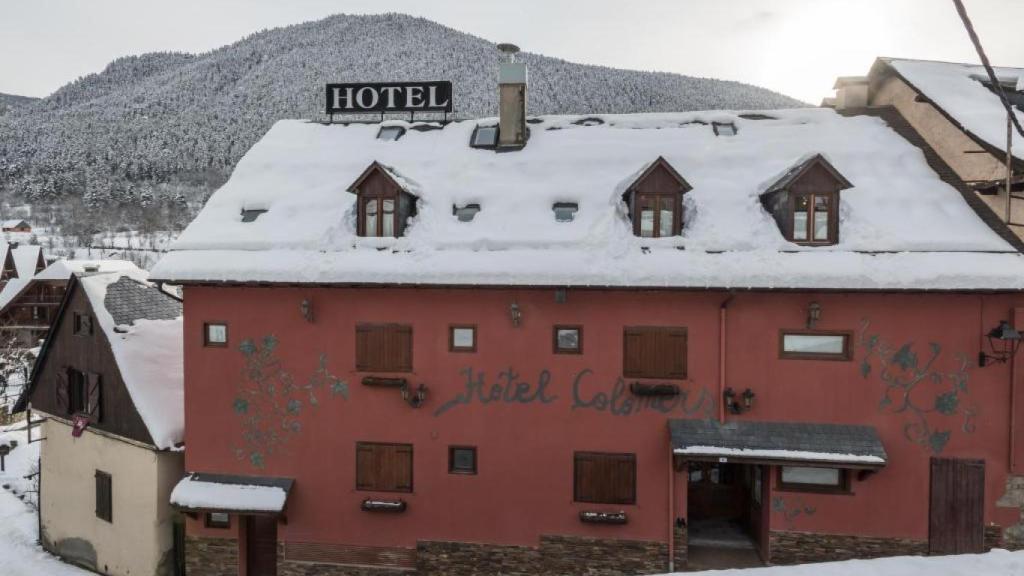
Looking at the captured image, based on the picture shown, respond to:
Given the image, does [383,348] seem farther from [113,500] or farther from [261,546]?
[113,500]

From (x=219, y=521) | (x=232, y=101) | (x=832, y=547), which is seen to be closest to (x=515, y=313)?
(x=832, y=547)

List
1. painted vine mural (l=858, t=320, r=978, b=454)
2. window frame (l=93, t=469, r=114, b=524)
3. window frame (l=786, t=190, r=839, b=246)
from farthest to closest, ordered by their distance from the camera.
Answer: window frame (l=93, t=469, r=114, b=524) < window frame (l=786, t=190, r=839, b=246) < painted vine mural (l=858, t=320, r=978, b=454)

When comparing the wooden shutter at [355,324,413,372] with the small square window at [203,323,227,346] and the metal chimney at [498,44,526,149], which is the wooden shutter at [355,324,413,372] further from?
the metal chimney at [498,44,526,149]

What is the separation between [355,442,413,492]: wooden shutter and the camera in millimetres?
13500

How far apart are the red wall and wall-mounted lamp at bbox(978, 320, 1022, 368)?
199mm

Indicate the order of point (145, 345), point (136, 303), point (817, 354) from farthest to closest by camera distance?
point (136, 303) → point (145, 345) → point (817, 354)

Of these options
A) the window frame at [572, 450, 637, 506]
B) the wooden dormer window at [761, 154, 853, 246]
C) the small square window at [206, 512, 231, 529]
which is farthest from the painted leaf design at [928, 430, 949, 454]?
the small square window at [206, 512, 231, 529]

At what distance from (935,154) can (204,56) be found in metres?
214

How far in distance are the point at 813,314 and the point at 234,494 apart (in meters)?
13.9

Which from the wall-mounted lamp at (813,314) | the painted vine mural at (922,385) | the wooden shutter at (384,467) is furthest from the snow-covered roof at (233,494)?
the painted vine mural at (922,385)

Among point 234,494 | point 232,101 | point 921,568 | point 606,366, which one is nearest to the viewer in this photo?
point 921,568

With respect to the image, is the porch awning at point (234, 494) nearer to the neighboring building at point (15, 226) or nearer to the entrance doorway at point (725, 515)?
the entrance doorway at point (725, 515)

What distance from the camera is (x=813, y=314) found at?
1200 cm

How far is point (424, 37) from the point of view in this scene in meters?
169
